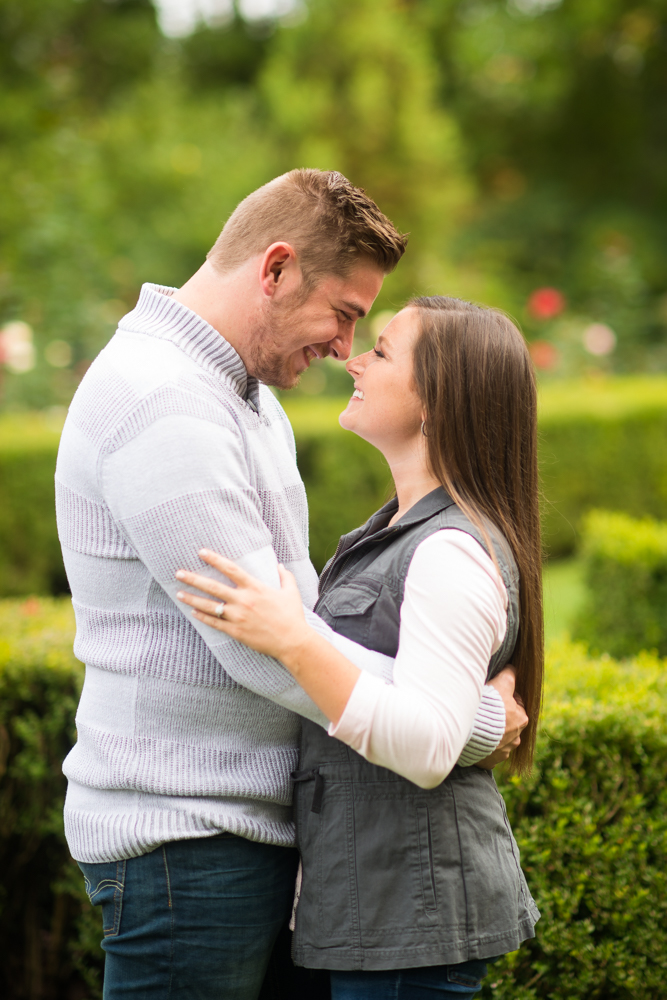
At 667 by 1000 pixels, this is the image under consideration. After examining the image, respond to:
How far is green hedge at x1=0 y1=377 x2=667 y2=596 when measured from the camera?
6129 mm

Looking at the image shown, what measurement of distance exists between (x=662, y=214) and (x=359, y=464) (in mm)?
13301

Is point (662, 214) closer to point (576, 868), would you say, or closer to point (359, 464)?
point (359, 464)

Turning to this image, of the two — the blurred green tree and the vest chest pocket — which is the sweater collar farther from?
the blurred green tree

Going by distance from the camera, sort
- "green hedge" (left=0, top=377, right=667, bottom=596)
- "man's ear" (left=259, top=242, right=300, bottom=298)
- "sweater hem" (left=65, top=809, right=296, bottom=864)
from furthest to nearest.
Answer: "green hedge" (left=0, top=377, right=667, bottom=596) → "man's ear" (left=259, top=242, right=300, bottom=298) → "sweater hem" (left=65, top=809, right=296, bottom=864)

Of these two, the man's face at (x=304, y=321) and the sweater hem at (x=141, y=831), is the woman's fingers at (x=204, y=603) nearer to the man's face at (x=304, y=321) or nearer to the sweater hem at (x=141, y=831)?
the sweater hem at (x=141, y=831)

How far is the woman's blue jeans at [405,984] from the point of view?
5.33 feet

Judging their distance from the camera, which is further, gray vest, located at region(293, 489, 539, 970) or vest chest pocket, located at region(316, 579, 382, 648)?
vest chest pocket, located at region(316, 579, 382, 648)

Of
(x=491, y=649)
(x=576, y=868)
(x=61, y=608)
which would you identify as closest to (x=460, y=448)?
(x=491, y=649)

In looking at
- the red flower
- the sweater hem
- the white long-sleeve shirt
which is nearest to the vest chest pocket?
→ the white long-sleeve shirt

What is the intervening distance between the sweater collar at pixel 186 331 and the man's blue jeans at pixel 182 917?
3.01 ft

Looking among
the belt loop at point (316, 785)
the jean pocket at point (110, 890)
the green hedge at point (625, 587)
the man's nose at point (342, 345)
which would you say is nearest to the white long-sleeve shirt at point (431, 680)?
the belt loop at point (316, 785)

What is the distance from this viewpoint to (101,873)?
5.49 feet

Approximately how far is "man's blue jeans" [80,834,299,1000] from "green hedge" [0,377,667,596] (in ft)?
11.4

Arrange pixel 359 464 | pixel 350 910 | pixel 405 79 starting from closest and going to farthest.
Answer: pixel 350 910, pixel 359 464, pixel 405 79
